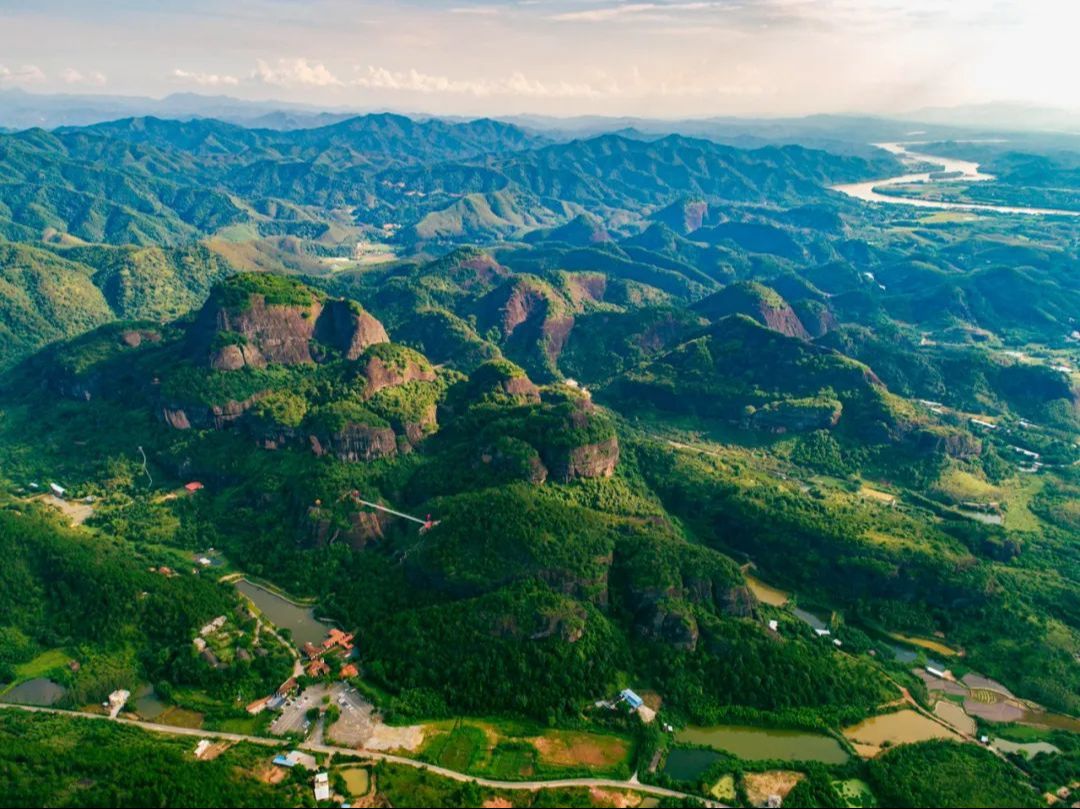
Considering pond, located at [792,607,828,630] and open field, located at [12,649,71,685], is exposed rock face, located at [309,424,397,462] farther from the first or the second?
pond, located at [792,607,828,630]

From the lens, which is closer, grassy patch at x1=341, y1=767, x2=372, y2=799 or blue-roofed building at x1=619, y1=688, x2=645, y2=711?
grassy patch at x1=341, y1=767, x2=372, y2=799

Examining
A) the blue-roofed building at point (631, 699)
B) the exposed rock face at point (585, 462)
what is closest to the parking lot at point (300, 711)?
the blue-roofed building at point (631, 699)

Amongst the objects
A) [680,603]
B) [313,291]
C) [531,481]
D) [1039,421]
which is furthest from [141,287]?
[1039,421]

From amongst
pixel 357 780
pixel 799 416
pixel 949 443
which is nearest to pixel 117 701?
pixel 357 780

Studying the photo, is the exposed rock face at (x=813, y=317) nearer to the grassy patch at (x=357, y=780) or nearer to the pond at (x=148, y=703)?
the grassy patch at (x=357, y=780)

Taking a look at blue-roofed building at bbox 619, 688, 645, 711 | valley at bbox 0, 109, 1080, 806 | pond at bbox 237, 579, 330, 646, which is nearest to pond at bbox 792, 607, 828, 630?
valley at bbox 0, 109, 1080, 806

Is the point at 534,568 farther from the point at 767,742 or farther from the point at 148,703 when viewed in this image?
the point at 148,703

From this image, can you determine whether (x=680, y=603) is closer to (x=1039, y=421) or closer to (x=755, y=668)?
(x=755, y=668)
